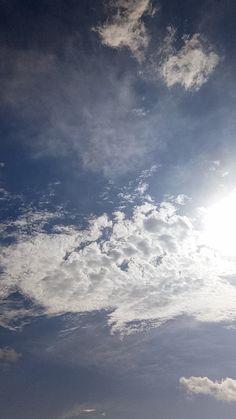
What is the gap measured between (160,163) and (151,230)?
4245 millimetres

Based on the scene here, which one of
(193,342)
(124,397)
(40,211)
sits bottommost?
(124,397)

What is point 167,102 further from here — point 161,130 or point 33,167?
point 33,167

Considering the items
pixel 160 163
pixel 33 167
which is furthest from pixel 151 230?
pixel 33 167

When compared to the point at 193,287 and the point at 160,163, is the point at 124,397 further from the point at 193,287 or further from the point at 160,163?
the point at 160,163

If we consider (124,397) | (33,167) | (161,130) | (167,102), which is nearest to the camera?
(167,102)

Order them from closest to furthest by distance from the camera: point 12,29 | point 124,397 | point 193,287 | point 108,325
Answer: point 12,29 < point 193,287 < point 108,325 < point 124,397

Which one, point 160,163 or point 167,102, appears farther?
point 160,163

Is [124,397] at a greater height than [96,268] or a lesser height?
lesser

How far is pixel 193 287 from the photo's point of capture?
2356 cm

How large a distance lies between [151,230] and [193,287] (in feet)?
27.7

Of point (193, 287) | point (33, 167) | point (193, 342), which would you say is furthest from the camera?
point (193, 342)

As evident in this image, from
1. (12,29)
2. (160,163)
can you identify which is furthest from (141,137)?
(12,29)

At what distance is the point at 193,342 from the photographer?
3123 cm

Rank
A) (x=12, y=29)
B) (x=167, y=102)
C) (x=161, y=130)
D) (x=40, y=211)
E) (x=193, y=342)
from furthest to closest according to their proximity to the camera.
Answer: (x=193, y=342) → (x=40, y=211) → (x=161, y=130) → (x=167, y=102) → (x=12, y=29)
